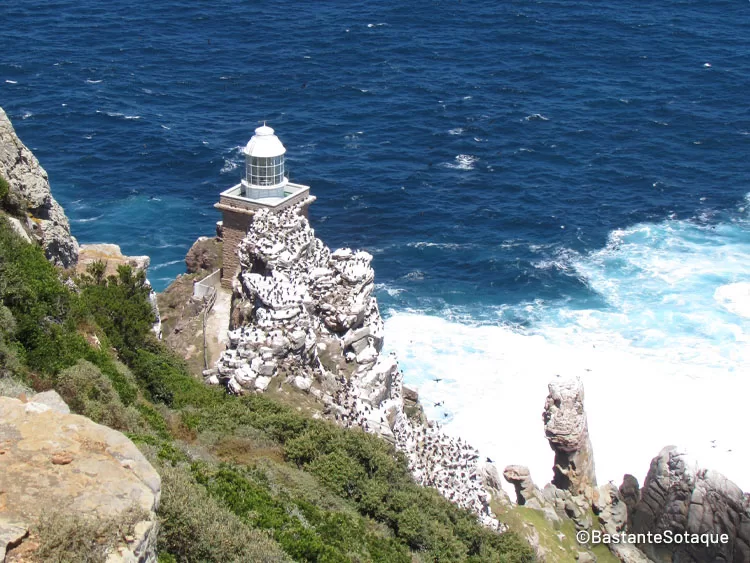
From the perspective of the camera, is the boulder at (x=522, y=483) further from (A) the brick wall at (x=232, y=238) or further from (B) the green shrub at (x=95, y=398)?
(B) the green shrub at (x=95, y=398)

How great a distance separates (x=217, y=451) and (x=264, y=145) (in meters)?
25.6

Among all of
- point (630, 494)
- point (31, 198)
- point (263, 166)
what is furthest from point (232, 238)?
point (630, 494)

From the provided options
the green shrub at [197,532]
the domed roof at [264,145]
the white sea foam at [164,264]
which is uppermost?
the green shrub at [197,532]

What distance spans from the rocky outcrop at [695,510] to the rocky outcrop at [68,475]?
31771 millimetres

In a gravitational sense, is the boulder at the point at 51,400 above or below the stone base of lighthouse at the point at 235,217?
above

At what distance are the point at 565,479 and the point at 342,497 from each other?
21273 mm

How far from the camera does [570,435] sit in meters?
44.8

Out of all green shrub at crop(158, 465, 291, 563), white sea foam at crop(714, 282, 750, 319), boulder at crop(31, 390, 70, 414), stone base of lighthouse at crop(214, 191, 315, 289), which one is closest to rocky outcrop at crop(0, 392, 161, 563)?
green shrub at crop(158, 465, 291, 563)

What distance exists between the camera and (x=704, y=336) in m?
68.1

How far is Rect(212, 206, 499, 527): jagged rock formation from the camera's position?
108 feet

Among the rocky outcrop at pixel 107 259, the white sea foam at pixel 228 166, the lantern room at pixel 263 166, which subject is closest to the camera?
the rocky outcrop at pixel 107 259

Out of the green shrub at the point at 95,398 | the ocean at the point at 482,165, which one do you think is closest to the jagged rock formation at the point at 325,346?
the green shrub at the point at 95,398

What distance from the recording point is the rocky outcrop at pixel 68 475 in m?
13.4

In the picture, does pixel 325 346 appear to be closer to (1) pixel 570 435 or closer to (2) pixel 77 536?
(1) pixel 570 435
